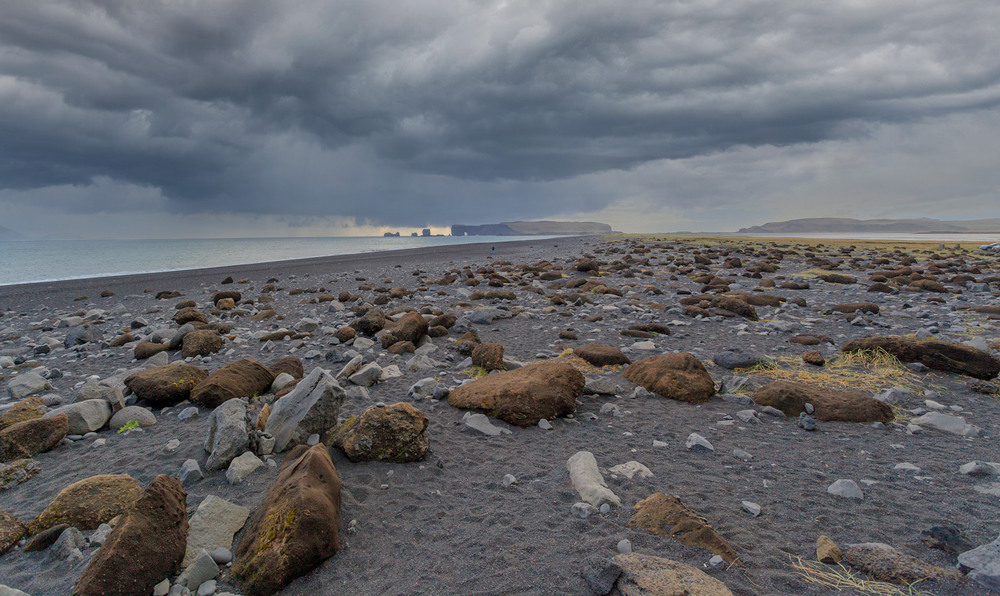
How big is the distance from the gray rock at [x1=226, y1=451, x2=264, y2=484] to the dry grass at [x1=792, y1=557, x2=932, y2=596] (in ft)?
13.9

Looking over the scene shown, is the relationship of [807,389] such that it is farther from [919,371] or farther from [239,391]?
[239,391]

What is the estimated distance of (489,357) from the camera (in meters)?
6.82

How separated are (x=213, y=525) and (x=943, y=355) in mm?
8655

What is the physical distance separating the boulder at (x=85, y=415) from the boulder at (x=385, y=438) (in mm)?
2961

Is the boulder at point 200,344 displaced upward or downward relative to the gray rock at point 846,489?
upward

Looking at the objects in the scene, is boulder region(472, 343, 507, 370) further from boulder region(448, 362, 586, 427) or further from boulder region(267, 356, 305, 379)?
boulder region(267, 356, 305, 379)

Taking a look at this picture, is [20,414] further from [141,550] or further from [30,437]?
[141,550]

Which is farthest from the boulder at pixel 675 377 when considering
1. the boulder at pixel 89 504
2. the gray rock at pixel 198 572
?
the boulder at pixel 89 504

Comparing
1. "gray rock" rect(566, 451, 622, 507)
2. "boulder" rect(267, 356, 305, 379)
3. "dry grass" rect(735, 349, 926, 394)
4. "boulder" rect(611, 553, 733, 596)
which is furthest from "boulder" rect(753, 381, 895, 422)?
"boulder" rect(267, 356, 305, 379)

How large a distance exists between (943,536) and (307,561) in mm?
4016

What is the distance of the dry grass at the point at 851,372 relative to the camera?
19.2 feet

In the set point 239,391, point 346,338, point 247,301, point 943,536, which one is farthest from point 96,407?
point 247,301

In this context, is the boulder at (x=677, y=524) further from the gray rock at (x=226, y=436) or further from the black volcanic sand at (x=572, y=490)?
the gray rock at (x=226, y=436)

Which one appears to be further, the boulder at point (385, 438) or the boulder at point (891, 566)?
the boulder at point (385, 438)
